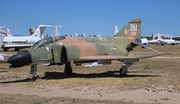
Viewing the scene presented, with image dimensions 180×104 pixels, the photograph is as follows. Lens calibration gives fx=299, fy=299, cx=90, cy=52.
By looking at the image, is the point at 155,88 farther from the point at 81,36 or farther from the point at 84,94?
the point at 81,36

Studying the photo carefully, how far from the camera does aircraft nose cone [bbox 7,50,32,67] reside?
47.4 feet

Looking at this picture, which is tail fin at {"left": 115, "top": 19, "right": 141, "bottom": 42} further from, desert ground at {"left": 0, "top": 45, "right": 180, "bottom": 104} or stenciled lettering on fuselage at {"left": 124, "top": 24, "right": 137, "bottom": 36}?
desert ground at {"left": 0, "top": 45, "right": 180, "bottom": 104}

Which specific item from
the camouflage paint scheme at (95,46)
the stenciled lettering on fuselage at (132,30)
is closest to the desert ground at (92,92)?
the camouflage paint scheme at (95,46)

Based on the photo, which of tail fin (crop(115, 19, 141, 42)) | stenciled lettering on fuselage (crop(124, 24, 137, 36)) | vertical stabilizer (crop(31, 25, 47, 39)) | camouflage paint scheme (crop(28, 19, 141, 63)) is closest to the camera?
camouflage paint scheme (crop(28, 19, 141, 63))

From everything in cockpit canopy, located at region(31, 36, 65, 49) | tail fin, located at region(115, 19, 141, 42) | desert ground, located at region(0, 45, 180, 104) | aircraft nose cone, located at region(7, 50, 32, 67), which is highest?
tail fin, located at region(115, 19, 141, 42)

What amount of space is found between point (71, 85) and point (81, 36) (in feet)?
18.2

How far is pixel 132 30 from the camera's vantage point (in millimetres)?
20609

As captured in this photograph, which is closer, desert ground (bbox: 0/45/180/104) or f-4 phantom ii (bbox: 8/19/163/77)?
desert ground (bbox: 0/45/180/104)

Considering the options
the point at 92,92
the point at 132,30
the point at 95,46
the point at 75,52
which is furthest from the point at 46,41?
the point at 132,30

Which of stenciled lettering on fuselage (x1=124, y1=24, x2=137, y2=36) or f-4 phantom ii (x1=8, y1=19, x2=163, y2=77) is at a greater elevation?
stenciled lettering on fuselage (x1=124, y1=24, x2=137, y2=36)

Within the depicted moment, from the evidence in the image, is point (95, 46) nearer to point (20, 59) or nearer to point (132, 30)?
point (132, 30)

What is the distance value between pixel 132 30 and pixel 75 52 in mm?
5870

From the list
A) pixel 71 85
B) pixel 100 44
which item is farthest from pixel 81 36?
pixel 71 85

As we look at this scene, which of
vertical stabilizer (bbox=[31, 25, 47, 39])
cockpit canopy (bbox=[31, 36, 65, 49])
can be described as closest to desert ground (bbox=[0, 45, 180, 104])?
cockpit canopy (bbox=[31, 36, 65, 49])
